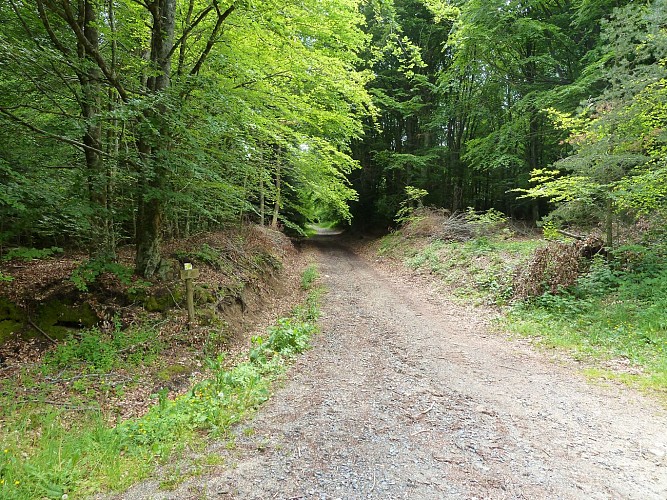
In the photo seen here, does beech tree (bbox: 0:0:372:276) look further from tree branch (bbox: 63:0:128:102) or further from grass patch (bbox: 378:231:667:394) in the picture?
grass patch (bbox: 378:231:667:394)

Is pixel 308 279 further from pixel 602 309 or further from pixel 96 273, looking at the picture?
pixel 602 309

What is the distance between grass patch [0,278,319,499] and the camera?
2.88 m

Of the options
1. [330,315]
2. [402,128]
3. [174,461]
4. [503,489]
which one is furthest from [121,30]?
[402,128]

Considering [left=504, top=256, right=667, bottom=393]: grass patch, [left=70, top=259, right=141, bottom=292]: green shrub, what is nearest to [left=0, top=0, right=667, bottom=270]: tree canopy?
[left=70, top=259, right=141, bottom=292]: green shrub

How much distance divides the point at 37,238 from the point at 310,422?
858 centimetres

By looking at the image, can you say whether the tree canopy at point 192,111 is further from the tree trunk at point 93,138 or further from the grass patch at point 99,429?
the grass patch at point 99,429

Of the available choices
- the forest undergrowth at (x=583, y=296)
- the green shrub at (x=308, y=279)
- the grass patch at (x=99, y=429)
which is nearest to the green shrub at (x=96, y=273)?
the grass patch at (x=99, y=429)

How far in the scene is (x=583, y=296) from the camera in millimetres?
7672

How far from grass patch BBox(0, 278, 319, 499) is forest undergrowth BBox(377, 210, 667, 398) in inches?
199

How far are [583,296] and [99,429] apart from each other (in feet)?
30.0

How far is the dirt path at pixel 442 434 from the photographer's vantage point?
2.78 metres

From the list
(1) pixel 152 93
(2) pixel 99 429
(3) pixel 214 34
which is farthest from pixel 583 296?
(1) pixel 152 93

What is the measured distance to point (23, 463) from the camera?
9.94 ft

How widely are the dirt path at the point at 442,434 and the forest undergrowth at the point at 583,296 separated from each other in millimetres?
858
